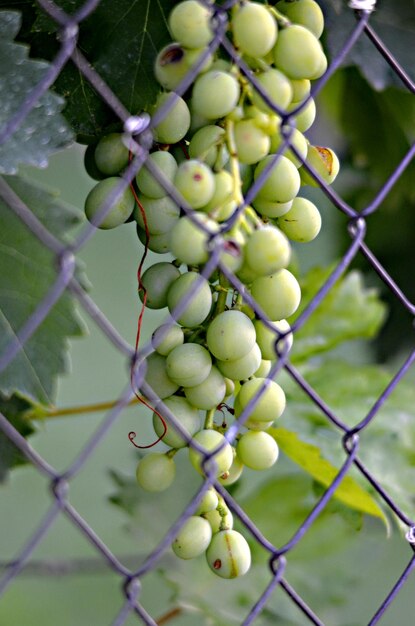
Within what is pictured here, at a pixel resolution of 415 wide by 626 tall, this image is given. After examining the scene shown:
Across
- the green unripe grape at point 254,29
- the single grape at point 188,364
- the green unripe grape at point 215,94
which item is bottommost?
the single grape at point 188,364

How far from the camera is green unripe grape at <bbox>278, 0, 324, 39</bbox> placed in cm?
63

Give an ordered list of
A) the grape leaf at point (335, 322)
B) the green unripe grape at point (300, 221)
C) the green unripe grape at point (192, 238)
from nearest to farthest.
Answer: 1. the green unripe grape at point (192, 238)
2. the green unripe grape at point (300, 221)
3. the grape leaf at point (335, 322)

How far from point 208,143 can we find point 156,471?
210mm

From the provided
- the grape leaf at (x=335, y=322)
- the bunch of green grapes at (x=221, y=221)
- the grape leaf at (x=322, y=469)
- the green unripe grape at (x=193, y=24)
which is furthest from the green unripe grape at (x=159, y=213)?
the grape leaf at (x=335, y=322)

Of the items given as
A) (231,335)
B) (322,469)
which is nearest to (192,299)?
(231,335)

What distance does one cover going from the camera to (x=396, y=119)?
1.05m

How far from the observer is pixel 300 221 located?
612 mm

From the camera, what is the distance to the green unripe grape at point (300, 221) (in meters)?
0.61

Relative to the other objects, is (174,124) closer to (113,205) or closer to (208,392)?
(113,205)

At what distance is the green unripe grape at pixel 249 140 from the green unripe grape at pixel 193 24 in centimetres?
5

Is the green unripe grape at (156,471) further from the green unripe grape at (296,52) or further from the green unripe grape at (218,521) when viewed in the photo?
the green unripe grape at (296,52)

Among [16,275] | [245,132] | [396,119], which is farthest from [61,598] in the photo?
[245,132]

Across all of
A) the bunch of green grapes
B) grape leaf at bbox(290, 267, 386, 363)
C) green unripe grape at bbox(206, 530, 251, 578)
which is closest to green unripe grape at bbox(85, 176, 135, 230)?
the bunch of green grapes

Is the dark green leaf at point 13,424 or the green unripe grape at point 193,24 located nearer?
the green unripe grape at point 193,24
